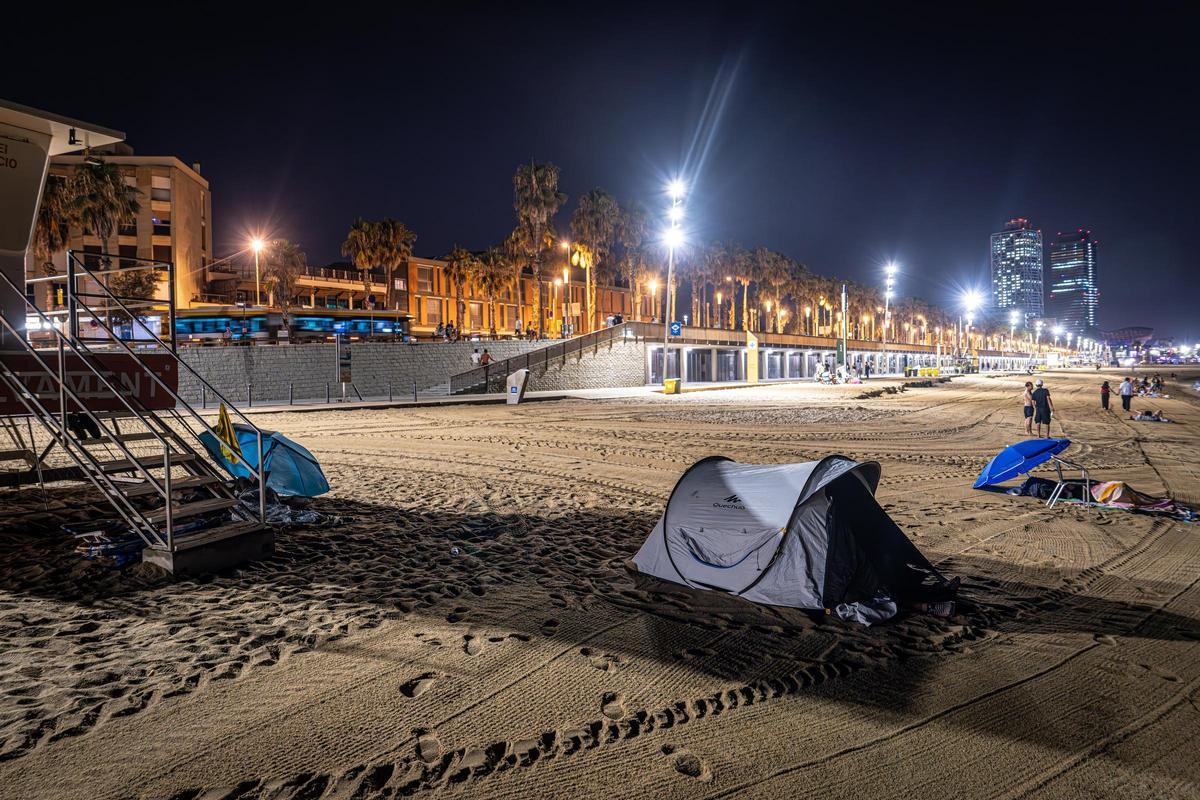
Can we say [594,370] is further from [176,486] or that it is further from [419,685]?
[419,685]

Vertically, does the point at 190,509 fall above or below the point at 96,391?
below

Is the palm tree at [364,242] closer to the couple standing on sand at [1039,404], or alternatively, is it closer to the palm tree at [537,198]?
the palm tree at [537,198]

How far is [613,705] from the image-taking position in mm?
3953

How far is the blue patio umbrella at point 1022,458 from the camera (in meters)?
9.55

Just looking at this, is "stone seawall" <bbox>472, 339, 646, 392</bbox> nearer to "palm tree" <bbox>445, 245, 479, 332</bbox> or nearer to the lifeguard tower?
"palm tree" <bbox>445, 245, 479, 332</bbox>

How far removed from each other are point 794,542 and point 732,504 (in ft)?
2.19

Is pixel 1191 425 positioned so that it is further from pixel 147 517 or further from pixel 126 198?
pixel 126 198

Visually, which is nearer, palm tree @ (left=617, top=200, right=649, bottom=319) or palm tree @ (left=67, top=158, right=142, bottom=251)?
palm tree @ (left=67, top=158, right=142, bottom=251)

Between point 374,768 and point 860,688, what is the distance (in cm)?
292

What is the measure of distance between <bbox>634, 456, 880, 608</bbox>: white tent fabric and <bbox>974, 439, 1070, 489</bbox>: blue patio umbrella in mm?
5122

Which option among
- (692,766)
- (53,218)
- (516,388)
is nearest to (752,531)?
(692,766)

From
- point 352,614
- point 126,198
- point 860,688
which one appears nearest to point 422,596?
point 352,614

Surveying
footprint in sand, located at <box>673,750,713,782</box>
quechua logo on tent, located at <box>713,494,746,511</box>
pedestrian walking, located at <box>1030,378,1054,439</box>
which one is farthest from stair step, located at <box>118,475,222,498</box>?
pedestrian walking, located at <box>1030,378,1054,439</box>

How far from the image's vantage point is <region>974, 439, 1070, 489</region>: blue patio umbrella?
9.55 metres
